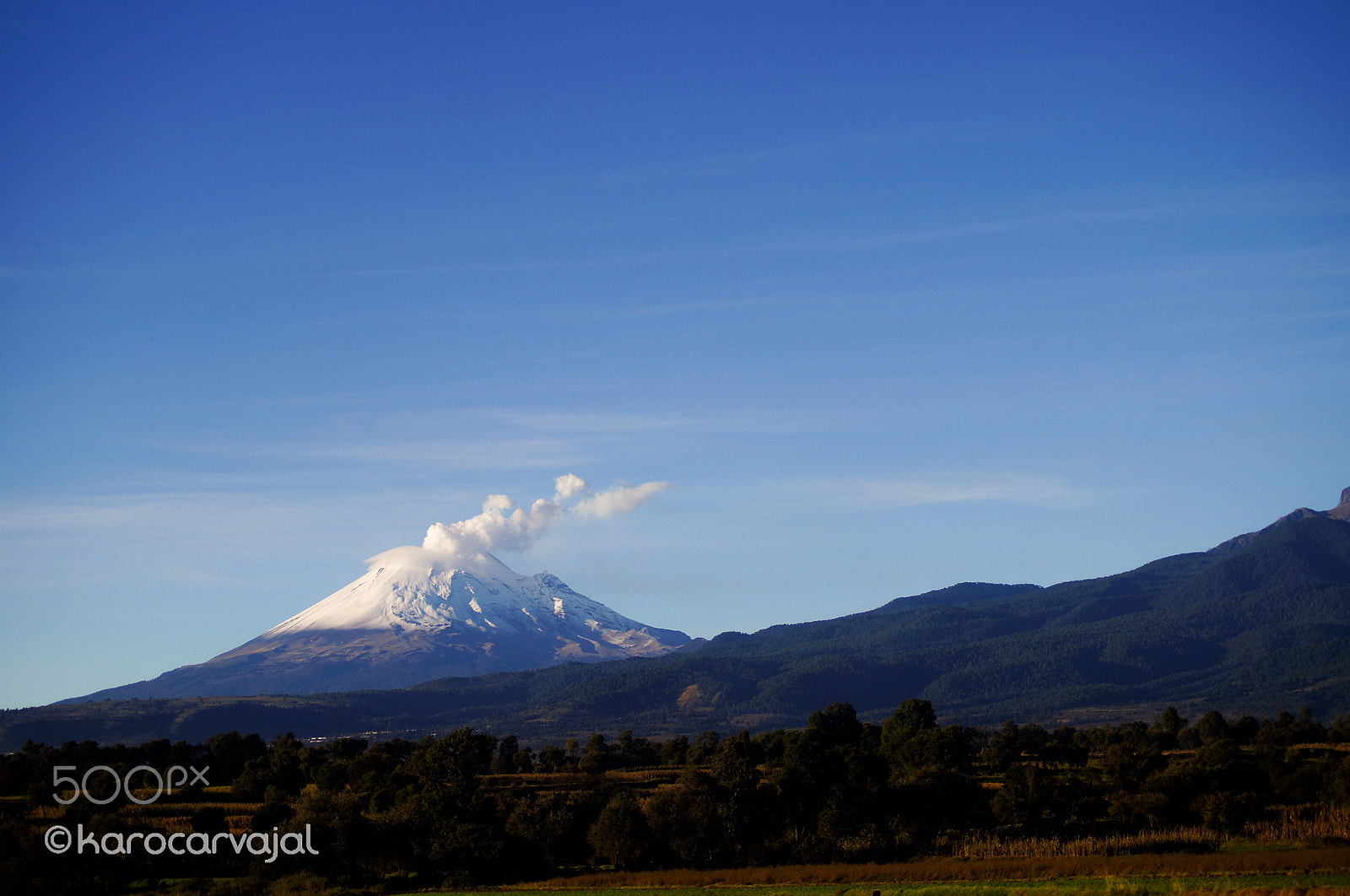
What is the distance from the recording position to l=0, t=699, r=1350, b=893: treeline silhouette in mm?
62094

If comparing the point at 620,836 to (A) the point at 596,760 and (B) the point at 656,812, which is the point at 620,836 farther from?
(A) the point at 596,760

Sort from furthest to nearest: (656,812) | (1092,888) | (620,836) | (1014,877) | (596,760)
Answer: (596,760) < (656,812) < (620,836) < (1014,877) < (1092,888)

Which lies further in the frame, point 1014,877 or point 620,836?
point 620,836

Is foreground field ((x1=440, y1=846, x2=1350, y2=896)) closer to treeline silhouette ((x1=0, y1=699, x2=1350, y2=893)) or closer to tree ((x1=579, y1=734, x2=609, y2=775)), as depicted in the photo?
treeline silhouette ((x1=0, y1=699, x2=1350, y2=893))

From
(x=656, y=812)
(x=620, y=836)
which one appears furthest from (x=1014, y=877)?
(x=620, y=836)

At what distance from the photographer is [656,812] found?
66.9m

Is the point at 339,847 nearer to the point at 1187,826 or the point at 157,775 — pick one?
the point at 157,775

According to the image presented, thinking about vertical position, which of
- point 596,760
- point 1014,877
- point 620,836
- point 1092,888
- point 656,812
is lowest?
point 1014,877

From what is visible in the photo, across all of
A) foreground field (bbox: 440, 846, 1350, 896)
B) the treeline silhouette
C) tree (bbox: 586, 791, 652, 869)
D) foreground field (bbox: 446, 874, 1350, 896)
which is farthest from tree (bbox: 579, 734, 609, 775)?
foreground field (bbox: 446, 874, 1350, 896)

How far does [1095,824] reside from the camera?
2672 inches

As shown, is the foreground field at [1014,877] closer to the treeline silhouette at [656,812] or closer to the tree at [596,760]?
the treeline silhouette at [656,812]

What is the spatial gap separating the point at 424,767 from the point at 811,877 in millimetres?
35611

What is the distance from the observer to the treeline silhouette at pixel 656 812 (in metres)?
62.1

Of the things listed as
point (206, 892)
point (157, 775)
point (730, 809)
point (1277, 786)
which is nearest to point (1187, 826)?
point (1277, 786)
